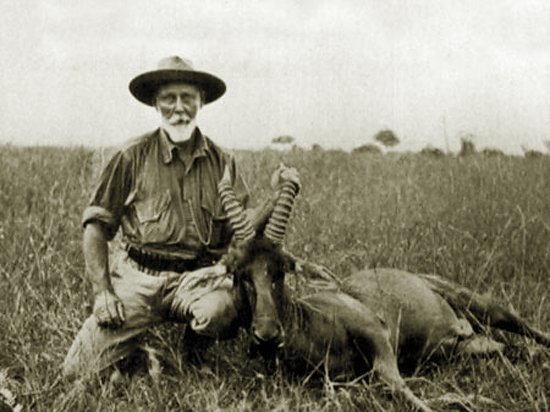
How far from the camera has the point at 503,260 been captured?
6.29m

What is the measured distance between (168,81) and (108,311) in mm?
1568

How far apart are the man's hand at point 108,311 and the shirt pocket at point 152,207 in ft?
1.78

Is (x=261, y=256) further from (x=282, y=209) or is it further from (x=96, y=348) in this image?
(x=96, y=348)

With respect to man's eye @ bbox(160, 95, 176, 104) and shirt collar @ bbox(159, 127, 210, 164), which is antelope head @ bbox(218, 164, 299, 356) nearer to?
shirt collar @ bbox(159, 127, 210, 164)

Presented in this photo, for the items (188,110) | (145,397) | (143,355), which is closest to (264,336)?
(145,397)

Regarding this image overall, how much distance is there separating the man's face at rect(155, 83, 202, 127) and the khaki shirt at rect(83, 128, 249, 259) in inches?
5.2

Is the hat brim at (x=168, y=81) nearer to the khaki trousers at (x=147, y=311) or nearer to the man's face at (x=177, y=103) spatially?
the man's face at (x=177, y=103)

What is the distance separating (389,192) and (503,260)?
2060mm

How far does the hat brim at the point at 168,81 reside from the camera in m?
4.85

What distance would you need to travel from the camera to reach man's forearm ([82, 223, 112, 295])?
4641 mm

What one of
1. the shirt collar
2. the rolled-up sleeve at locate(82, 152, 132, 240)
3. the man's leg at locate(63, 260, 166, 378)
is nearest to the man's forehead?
the shirt collar

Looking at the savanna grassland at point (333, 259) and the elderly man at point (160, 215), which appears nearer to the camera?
the savanna grassland at point (333, 259)

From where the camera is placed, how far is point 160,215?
480 centimetres

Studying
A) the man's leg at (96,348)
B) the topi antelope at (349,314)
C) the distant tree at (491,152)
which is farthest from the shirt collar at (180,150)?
the distant tree at (491,152)
